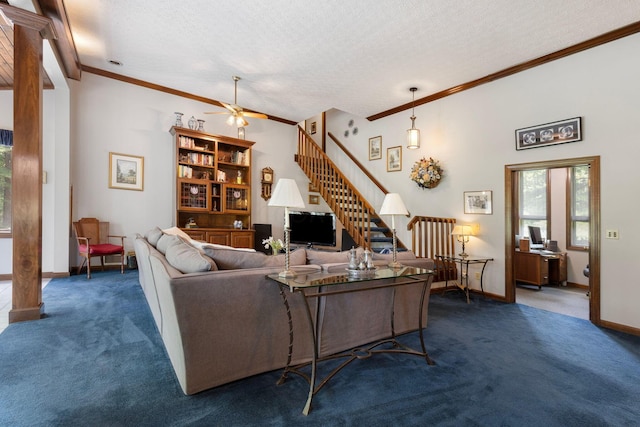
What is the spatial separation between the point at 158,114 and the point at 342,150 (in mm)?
3900

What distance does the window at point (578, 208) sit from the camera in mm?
5590

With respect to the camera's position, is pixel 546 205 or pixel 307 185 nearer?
pixel 546 205

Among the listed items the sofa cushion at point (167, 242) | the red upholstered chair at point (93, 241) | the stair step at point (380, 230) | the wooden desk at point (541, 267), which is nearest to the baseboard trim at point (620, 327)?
the wooden desk at point (541, 267)

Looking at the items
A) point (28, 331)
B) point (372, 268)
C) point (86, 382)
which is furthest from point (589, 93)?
point (28, 331)

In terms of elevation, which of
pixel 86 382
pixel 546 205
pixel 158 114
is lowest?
pixel 86 382

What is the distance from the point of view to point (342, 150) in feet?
24.5

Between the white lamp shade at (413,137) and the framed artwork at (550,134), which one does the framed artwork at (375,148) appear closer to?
the white lamp shade at (413,137)

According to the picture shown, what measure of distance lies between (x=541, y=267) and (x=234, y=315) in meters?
5.45

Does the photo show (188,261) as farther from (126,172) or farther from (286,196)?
(126,172)

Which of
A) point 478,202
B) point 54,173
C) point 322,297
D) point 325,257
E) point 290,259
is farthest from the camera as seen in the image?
point 54,173

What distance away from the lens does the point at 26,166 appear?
3115mm

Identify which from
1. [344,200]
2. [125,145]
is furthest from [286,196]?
[125,145]

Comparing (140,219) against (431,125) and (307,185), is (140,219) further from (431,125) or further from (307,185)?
(431,125)

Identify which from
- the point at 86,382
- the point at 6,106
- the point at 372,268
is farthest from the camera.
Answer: the point at 6,106
